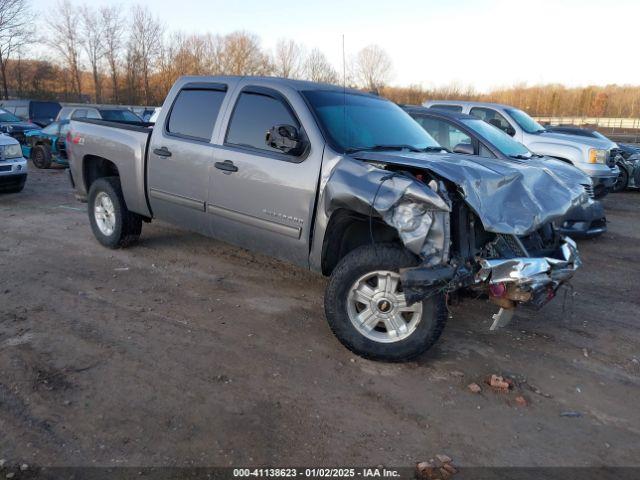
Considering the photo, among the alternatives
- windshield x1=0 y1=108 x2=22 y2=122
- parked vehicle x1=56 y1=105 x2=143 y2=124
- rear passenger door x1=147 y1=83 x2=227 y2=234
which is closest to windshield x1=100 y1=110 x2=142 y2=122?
parked vehicle x1=56 y1=105 x2=143 y2=124

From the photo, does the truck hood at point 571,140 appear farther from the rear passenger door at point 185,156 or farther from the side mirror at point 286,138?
the side mirror at point 286,138

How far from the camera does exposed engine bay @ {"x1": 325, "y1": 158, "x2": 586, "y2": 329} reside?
3.43 meters

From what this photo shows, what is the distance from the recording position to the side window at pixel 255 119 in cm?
455

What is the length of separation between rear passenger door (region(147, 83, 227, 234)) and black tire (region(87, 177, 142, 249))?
680 mm

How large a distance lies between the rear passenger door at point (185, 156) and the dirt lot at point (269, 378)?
73cm

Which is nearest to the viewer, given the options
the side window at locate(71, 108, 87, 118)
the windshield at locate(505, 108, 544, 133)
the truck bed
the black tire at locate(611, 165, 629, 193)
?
the truck bed

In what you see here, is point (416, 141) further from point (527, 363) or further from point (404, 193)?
point (527, 363)

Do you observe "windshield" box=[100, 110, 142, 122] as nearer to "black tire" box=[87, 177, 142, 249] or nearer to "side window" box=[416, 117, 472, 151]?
"black tire" box=[87, 177, 142, 249]

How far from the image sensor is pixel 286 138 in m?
4.18

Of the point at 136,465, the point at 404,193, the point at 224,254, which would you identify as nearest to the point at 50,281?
the point at 224,254

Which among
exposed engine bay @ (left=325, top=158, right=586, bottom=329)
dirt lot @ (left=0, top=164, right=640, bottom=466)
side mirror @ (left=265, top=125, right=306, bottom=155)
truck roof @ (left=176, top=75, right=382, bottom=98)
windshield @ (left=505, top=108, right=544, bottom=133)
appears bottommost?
dirt lot @ (left=0, top=164, right=640, bottom=466)

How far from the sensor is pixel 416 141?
487cm

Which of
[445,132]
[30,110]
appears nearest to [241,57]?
[30,110]

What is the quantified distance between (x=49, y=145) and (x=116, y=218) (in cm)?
903
